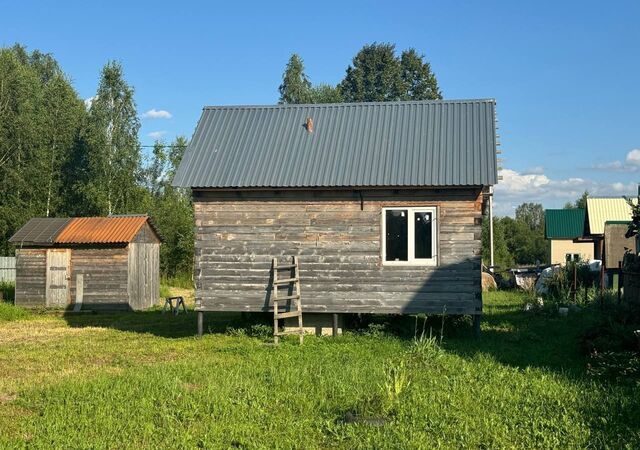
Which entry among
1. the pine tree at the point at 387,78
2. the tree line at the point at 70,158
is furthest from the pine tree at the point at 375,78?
the tree line at the point at 70,158

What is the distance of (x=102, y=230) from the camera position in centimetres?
2617

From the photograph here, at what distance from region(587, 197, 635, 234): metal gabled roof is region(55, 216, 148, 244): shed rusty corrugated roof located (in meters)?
26.4

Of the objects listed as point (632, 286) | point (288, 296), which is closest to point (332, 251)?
point (288, 296)

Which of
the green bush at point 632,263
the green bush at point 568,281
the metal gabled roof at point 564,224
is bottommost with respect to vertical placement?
the green bush at point 568,281

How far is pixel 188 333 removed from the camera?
56.9 feet

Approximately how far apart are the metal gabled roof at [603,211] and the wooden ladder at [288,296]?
95.2 feet

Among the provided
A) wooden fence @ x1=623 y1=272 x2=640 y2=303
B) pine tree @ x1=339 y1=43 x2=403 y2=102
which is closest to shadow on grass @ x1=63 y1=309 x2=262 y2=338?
wooden fence @ x1=623 y1=272 x2=640 y2=303

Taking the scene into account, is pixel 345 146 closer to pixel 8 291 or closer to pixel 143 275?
pixel 143 275

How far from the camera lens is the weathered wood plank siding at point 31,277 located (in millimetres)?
26156

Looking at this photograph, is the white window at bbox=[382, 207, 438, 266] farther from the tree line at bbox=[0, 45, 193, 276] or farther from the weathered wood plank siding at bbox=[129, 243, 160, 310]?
Answer: the tree line at bbox=[0, 45, 193, 276]

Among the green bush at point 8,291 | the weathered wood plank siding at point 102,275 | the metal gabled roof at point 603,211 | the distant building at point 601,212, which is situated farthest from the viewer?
the metal gabled roof at point 603,211

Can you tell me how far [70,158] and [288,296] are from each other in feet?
101

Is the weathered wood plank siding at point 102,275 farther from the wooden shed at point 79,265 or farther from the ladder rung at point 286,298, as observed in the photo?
the ladder rung at point 286,298

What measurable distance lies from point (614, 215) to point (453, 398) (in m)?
34.8
